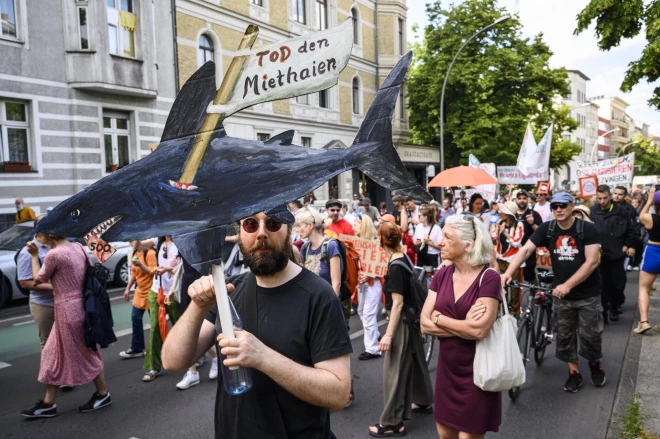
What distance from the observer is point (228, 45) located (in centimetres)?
2008

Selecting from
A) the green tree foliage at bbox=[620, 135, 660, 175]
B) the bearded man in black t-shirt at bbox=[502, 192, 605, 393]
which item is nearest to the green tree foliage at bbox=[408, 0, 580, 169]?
the bearded man in black t-shirt at bbox=[502, 192, 605, 393]

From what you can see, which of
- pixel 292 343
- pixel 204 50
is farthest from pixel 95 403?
pixel 204 50

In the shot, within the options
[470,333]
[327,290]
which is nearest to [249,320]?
[327,290]

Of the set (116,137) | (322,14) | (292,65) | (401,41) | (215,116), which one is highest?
(401,41)

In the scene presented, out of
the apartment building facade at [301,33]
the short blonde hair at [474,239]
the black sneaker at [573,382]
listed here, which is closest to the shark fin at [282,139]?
the short blonde hair at [474,239]

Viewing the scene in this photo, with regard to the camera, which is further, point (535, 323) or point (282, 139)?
point (535, 323)

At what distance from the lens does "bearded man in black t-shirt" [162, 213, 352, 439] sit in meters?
1.91

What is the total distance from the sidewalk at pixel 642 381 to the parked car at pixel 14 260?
8171mm

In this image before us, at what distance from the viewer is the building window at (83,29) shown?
1520 centimetres

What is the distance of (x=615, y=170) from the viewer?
14.9m

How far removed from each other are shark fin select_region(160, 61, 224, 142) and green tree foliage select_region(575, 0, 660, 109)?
1059cm

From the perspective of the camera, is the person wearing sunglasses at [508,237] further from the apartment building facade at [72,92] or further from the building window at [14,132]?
the building window at [14,132]

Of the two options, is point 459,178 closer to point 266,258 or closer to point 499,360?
point 499,360

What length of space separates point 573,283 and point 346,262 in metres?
2.28
